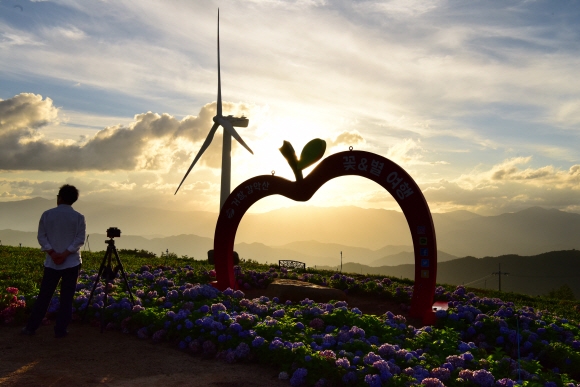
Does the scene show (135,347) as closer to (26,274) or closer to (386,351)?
(386,351)

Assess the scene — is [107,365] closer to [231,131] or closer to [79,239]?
[79,239]

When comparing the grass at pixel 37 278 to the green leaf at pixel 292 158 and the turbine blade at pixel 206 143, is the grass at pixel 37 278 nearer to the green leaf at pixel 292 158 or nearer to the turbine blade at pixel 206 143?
the green leaf at pixel 292 158

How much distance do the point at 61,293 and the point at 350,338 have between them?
563cm

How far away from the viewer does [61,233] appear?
400 inches

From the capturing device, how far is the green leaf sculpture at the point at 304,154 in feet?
49.5

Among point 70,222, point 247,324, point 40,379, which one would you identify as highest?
point 70,222

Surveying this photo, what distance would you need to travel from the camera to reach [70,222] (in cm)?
1022

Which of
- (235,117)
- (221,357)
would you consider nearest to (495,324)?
(221,357)

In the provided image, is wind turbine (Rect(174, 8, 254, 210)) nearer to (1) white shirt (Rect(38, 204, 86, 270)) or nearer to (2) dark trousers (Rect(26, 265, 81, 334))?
(2) dark trousers (Rect(26, 265, 81, 334))

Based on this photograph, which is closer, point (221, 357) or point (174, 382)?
point (174, 382)

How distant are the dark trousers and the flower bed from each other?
81cm

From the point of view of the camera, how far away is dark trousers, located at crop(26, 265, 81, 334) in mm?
10312

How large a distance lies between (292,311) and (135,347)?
11.4 ft

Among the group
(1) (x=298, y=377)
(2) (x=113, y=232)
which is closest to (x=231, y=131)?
(2) (x=113, y=232)
